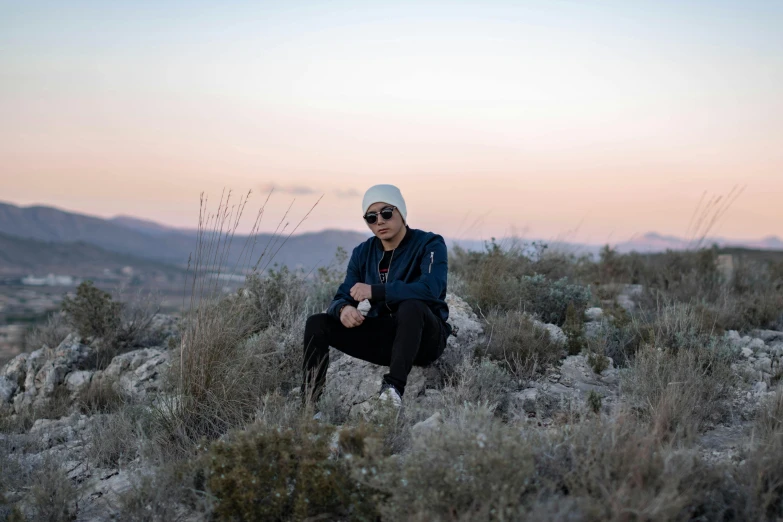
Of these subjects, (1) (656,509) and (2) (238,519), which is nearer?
(1) (656,509)

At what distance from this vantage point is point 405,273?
4.80 meters

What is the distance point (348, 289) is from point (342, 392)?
813mm

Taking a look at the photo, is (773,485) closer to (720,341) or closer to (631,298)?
(720,341)

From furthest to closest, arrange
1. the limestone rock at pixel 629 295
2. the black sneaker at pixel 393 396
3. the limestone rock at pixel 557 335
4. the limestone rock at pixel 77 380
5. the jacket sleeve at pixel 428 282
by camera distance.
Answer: the limestone rock at pixel 629 295, the limestone rock at pixel 77 380, the limestone rock at pixel 557 335, the jacket sleeve at pixel 428 282, the black sneaker at pixel 393 396

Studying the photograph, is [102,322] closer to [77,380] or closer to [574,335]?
[77,380]

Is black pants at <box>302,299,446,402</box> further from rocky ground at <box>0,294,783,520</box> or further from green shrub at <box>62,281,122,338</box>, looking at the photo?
green shrub at <box>62,281,122,338</box>

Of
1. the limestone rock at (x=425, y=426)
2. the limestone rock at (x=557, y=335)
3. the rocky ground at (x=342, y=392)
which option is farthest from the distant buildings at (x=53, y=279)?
the limestone rock at (x=425, y=426)

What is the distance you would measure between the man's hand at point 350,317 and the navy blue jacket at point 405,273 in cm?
14

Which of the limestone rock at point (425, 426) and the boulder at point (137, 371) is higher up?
the limestone rock at point (425, 426)

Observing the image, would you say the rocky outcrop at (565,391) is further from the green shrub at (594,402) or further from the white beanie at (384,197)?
the white beanie at (384,197)

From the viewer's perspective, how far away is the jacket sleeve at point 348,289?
469 cm

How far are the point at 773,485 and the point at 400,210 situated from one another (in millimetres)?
3000

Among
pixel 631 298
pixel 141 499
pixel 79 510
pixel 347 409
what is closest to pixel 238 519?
pixel 141 499

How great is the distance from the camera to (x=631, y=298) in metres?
9.15
